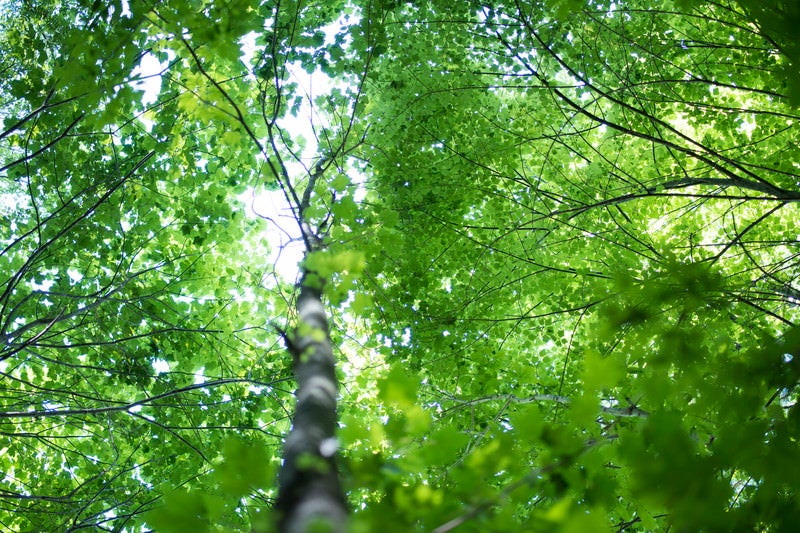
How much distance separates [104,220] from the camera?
4.52 meters

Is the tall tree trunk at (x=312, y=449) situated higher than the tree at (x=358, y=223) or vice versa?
the tree at (x=358, y=223)

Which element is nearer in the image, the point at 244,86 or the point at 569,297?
the point at 244,86

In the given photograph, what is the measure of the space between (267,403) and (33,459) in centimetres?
229

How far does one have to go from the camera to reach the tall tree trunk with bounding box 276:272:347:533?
1002 mm

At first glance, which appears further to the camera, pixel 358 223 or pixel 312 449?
pixel 358 223

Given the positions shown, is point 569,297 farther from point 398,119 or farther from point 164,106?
point 164,106

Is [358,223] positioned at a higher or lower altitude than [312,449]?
higher

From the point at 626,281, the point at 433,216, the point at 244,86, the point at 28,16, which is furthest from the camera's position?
the point at 433,216

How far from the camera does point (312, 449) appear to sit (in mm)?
1187

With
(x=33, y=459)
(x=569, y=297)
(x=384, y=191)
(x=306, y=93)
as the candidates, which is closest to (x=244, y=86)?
(x=306, y=93)

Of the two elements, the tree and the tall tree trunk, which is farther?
the tree

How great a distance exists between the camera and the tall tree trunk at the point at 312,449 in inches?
39.4

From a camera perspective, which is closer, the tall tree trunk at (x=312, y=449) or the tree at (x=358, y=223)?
the tall tree trunk at (x=312, y=449)

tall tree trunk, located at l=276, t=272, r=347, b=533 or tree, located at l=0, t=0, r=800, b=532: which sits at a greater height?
tree, located at l=0, t=0, r=800, b=532
